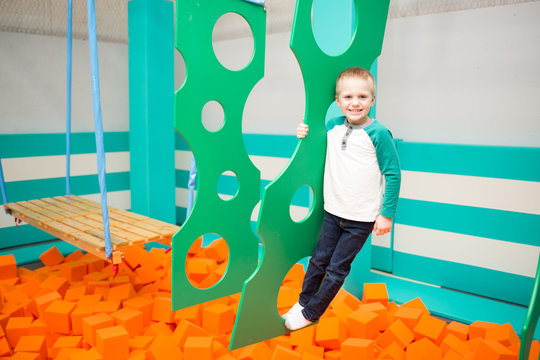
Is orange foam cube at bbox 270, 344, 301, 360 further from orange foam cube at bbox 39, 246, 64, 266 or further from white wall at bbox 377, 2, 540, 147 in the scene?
orange foam cube at bbox 39, 246, 64, 266

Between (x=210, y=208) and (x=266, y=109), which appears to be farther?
(x=266, y=109)

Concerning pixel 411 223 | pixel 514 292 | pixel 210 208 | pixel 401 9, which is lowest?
pixel 514 292

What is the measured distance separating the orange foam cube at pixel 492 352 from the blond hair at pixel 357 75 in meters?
1.22

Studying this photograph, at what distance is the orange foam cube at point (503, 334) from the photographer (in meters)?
2.15

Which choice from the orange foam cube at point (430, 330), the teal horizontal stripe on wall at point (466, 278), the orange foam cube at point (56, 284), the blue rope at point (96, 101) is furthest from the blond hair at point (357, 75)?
the orange foam cube at point (56, 284)

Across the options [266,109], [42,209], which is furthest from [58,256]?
[266,109]

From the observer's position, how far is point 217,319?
2295 mm

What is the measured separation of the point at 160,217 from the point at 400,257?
1.73m

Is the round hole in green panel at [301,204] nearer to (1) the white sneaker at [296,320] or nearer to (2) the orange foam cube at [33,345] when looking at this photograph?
(1) the white sneaker at [296,320]

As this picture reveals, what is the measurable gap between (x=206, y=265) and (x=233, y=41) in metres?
1.84

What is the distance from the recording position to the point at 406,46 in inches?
111

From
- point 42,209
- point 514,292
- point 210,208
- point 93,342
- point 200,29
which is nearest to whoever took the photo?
point 200,29

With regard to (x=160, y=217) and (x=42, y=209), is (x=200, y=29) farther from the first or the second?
(x=160, y=217)

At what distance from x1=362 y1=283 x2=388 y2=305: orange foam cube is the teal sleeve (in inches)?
44.8
